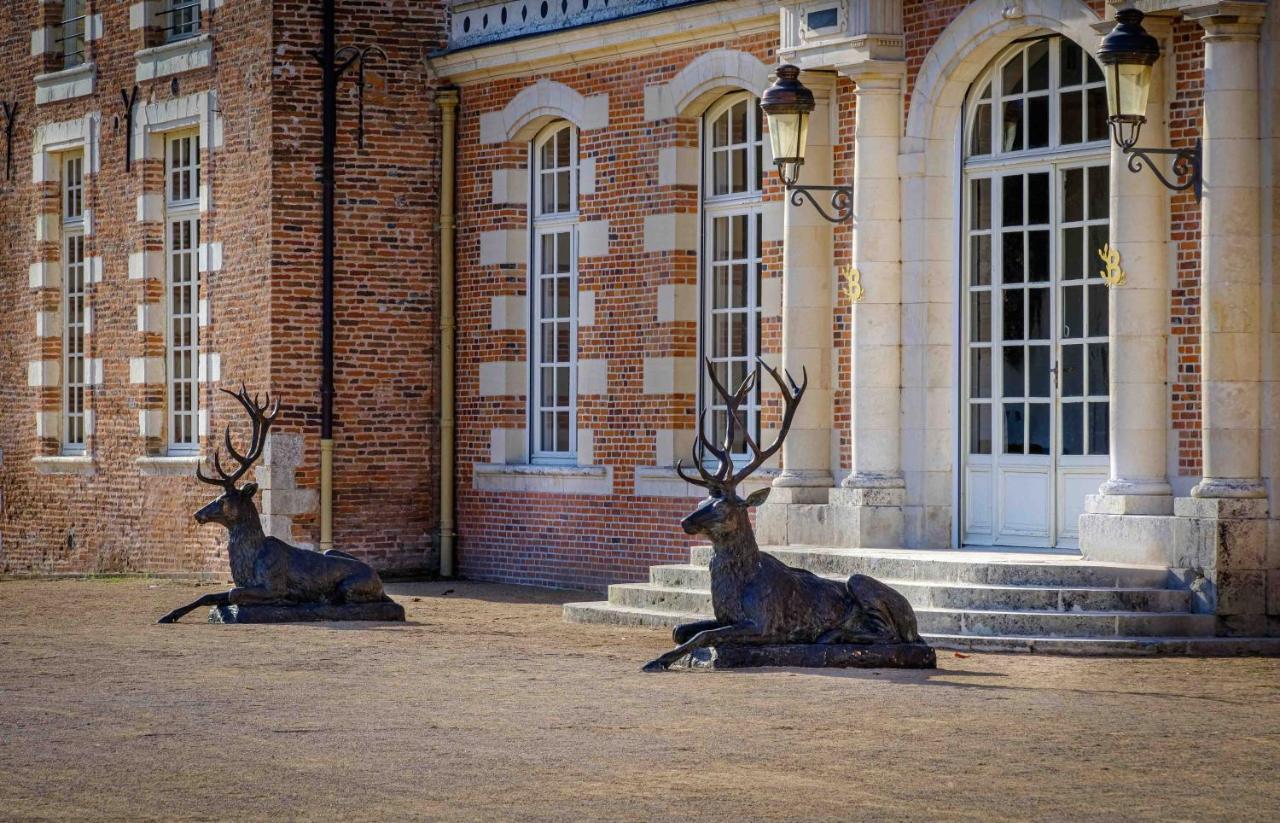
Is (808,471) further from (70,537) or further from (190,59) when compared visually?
(70,537)

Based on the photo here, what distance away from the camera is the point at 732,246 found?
1672 cm

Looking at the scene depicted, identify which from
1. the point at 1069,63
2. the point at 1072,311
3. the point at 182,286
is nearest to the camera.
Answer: the point at 1072,311

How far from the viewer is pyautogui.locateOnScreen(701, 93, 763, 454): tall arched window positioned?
1652 centimetres

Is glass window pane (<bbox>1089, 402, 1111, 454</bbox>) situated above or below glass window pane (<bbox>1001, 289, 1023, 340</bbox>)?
below

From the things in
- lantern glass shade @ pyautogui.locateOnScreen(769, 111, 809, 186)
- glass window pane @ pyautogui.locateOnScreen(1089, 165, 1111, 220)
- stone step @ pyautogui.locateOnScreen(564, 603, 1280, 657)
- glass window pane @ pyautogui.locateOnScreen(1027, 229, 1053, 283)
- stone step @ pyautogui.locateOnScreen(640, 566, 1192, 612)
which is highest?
lantern glass shade @ pyautogui.locateOnScreen(769, 111, 809, 186)

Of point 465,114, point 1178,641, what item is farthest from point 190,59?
point 1178,641

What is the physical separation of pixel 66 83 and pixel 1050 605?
12.8 m

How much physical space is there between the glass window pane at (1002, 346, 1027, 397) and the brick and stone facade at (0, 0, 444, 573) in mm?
6237

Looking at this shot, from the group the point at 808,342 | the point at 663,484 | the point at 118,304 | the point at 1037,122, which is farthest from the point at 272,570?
the point at 118,304

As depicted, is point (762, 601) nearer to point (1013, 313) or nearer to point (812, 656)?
point (812, 656)

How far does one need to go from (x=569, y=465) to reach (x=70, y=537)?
6.15 metres

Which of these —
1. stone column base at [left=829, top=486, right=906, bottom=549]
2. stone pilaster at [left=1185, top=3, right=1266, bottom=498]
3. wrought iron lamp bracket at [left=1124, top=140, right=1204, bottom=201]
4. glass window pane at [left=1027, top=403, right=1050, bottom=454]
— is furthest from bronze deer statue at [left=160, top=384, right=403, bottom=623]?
wrought iron lamp bracket at [left=1124, top=140, right=1204, bottom=201]

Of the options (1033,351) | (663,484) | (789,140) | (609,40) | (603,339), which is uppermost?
(609,40)

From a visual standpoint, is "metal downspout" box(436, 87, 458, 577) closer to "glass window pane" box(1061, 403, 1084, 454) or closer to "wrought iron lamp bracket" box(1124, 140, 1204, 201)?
→ "glass window pane" box(1061, 403, 1084, 454)
